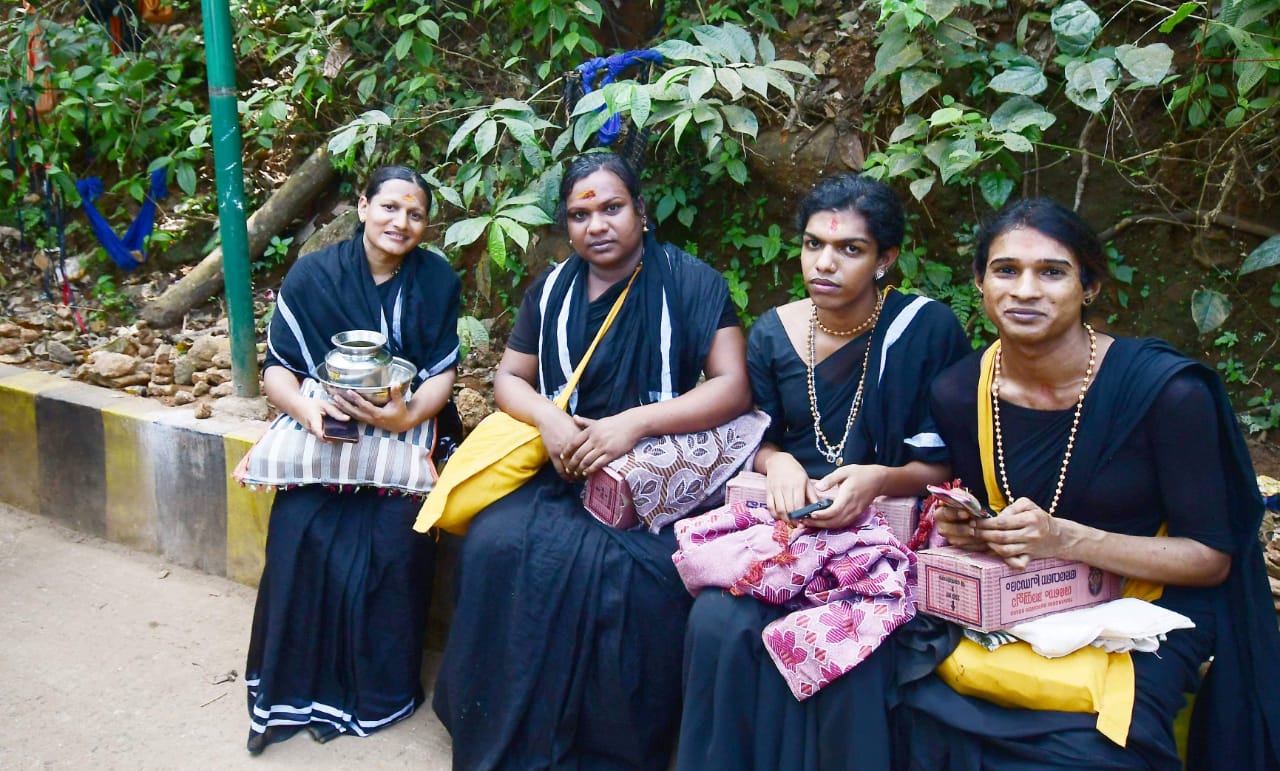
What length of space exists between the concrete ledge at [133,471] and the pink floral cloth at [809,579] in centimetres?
201

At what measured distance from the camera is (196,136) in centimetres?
509

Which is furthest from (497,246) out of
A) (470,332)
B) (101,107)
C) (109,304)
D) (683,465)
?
(101,107)

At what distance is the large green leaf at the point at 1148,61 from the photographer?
3176 mm

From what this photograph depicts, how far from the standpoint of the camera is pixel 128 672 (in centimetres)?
354

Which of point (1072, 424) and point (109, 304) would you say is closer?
point (1072, 424)

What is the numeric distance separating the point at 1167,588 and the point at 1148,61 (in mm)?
1644

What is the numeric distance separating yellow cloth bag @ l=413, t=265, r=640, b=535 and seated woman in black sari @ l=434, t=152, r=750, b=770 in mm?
40

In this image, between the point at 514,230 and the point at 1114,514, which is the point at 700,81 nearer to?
the point at 514,230

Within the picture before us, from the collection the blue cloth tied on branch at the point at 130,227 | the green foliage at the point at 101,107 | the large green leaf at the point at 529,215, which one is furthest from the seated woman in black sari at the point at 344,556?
the blue cloth tied on branch at the point at 130,227

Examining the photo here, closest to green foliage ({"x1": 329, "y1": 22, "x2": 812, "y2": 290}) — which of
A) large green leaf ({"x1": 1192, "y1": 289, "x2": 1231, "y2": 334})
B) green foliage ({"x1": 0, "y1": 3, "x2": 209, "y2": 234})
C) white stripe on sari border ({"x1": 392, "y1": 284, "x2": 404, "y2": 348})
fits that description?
white stripe on sari border ({"x1": 392, "y1": 284, "x2": 404, "y2": 348})

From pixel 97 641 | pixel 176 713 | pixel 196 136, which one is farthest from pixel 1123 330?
pixel 196 136

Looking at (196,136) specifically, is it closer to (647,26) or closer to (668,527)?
(647,26)

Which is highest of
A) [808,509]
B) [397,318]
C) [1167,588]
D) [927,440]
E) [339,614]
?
[397,318]

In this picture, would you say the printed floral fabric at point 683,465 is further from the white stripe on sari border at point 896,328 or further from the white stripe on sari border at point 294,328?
the white stripe on sari border at point 294,328
